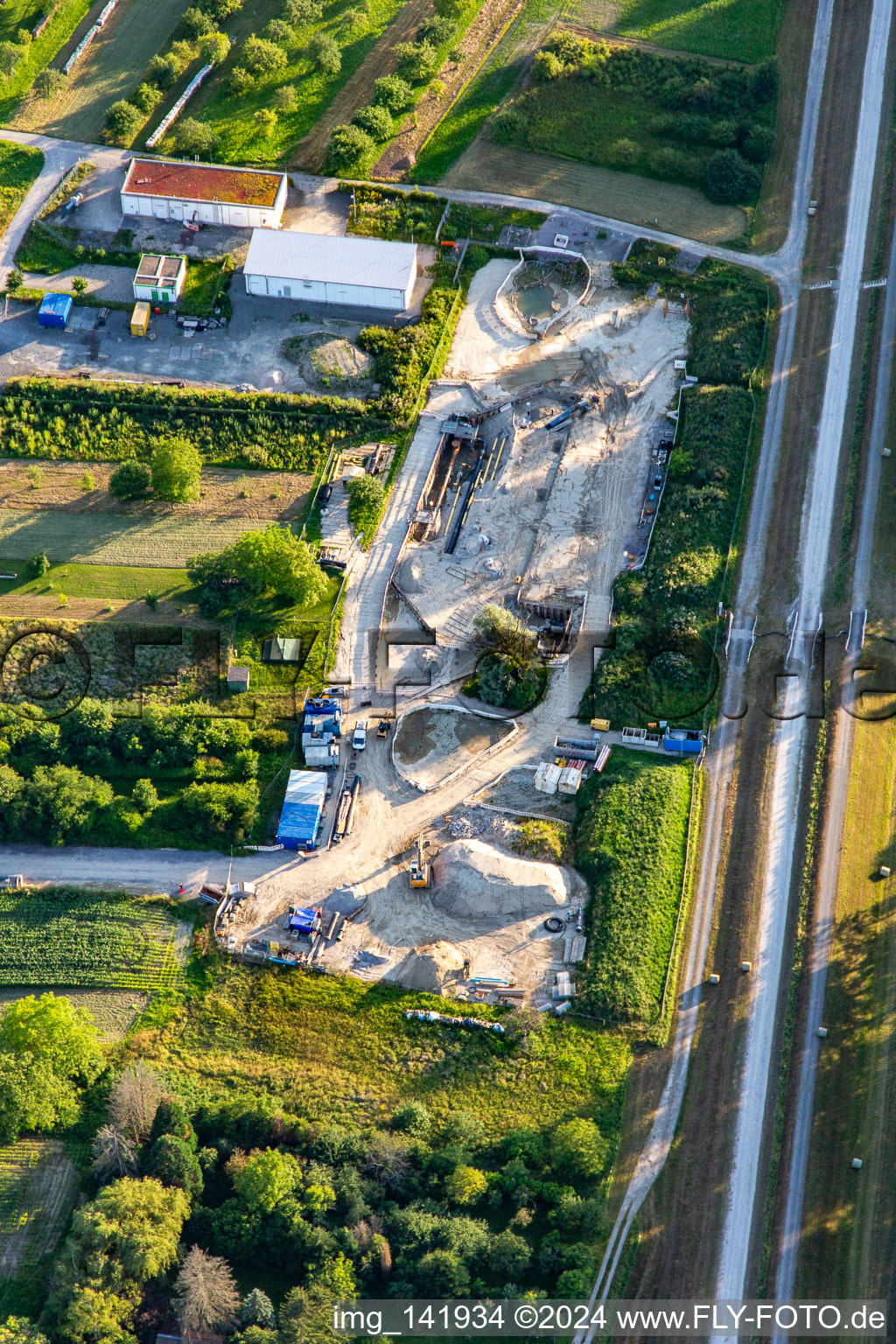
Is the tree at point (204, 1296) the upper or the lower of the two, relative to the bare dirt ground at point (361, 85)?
lower

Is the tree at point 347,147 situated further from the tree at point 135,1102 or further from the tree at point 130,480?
the tree at point 135,1102

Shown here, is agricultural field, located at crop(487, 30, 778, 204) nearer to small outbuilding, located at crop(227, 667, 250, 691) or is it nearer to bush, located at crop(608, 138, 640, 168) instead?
bush, located at crop(608, 138, 640, 168)

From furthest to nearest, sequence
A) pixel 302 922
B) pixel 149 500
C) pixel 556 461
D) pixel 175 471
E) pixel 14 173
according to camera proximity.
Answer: pixel 14 173, pixel 556 461, pixel 149 500, pixel 175 471, pixel 302 922

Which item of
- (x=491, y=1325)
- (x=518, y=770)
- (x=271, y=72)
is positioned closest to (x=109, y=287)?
(x=271, y=72)

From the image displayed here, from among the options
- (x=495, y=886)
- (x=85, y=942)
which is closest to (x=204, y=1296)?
(x=85, y=942)

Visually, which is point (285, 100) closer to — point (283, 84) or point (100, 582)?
point (283, 84)

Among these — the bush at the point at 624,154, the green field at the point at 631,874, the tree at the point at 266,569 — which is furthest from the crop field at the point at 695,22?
the green field at the point at 631,874

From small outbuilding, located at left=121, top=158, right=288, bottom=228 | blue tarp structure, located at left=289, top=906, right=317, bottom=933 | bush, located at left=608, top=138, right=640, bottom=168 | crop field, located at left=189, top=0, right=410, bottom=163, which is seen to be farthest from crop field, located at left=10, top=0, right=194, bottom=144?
blue tarp structure, located at left=289, top=906, right=317, bottom=933
